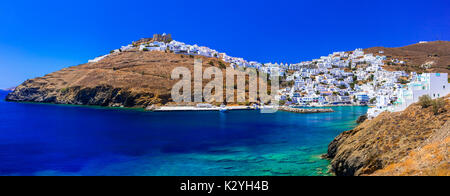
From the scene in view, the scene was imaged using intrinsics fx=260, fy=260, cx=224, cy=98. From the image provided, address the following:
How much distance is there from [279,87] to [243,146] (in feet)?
240

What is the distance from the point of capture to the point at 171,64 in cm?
8544

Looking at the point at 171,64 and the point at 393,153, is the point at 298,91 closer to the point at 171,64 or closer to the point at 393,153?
the point at 171,64

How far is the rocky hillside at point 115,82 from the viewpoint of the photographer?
67688mm

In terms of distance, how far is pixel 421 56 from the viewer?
379ft

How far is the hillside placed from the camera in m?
97.4

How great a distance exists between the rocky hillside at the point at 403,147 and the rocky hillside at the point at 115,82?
56.1 m

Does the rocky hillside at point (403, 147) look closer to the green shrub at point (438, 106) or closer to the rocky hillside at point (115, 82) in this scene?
the green shrub at point (438, 106)

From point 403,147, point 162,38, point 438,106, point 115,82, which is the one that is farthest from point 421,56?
point 403,147

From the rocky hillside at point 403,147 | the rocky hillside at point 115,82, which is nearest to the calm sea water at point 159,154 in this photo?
the rocky hillside at point 403,147

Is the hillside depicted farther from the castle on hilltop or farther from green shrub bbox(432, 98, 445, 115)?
green shrub bbox(432, 98, 445, 115)

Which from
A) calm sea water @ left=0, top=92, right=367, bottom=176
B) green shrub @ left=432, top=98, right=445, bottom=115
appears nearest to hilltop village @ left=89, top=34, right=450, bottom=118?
green shrub @ left=432, top=98, right=445, bottom=115

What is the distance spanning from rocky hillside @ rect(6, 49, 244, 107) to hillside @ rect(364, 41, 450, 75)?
7251 cm

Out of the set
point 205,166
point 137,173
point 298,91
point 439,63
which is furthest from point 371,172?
point 439,63

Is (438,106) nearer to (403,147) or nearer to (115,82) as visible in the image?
(403,147)
